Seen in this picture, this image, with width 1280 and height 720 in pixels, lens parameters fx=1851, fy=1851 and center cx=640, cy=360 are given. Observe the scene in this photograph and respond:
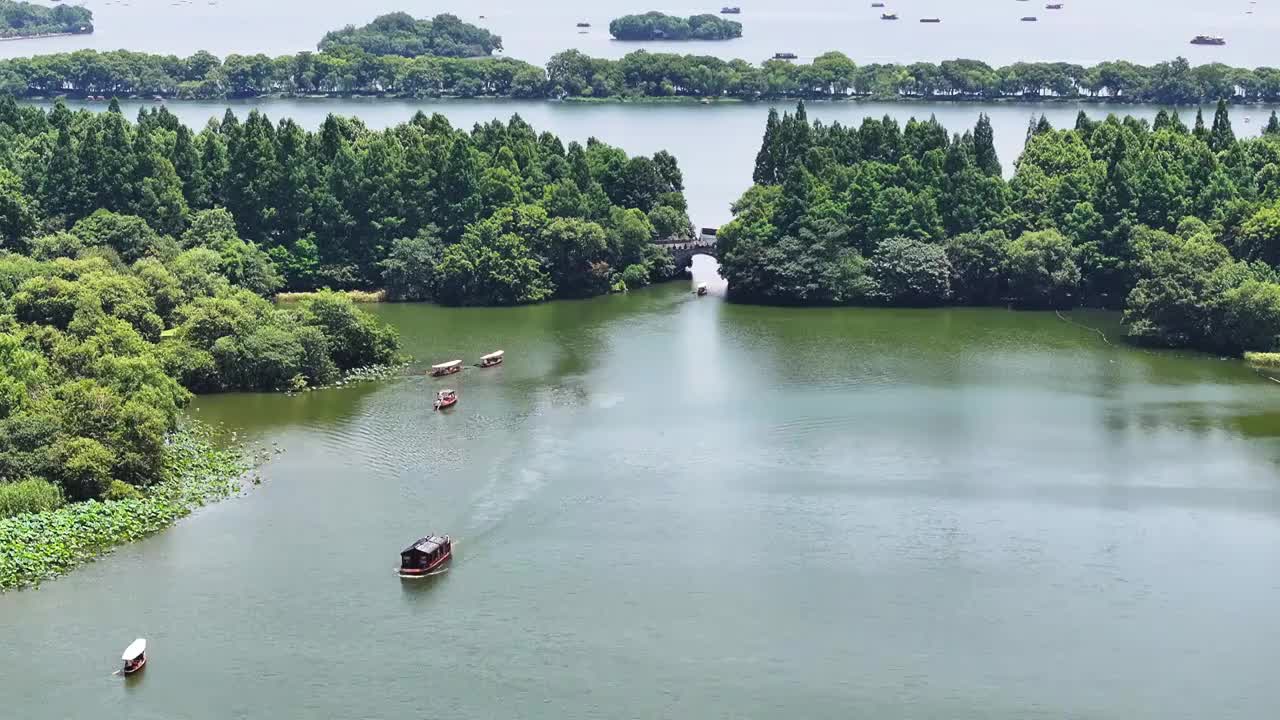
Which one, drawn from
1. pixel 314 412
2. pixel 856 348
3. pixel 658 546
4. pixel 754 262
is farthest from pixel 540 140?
pixel 658 546

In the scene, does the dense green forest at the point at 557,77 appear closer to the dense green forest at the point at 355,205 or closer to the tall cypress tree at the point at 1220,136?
the tall cypress tree at the point at 1220,136

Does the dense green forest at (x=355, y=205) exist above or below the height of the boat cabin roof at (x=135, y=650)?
above

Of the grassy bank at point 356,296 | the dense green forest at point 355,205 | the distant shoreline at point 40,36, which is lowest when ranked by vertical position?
the grassy bank at point 356,296

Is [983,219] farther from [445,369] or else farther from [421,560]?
[421,560]

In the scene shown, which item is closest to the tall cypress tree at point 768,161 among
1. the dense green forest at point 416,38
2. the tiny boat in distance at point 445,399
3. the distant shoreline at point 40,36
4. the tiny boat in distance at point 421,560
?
the tiny boat in distance at point 445,399

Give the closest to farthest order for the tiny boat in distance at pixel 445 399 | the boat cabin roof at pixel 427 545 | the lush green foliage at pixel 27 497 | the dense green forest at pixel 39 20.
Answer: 1. the boat cabin roof at pixel 427 545
2. the lush green foliage at pixel 27 497
3. the tiny boat in distance at pixel 445 399
4. the dense green forest at pixel 39 20

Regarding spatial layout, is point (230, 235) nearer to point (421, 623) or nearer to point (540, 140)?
point (540, 140)

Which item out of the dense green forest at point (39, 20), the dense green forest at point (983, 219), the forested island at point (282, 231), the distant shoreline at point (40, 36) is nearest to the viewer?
the forested island at point (282, 231)

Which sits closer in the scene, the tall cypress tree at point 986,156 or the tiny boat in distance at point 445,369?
the tiny boat in distance at point 445,369
